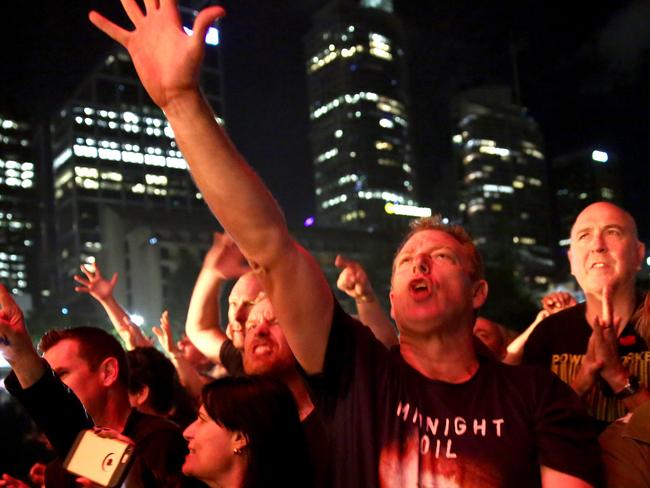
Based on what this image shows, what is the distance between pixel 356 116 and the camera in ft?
356

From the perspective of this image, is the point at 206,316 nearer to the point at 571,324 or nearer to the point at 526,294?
the point at 571,324

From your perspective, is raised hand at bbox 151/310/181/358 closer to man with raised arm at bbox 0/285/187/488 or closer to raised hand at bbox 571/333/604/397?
man with raised arm at bbox 0/285/187/488

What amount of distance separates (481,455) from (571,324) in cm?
158

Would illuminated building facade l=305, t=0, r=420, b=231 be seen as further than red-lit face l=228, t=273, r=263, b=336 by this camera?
Yes

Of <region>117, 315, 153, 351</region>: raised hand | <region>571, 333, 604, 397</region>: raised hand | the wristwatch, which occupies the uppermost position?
<region>117, 315, 153, 351</region>: raised hand

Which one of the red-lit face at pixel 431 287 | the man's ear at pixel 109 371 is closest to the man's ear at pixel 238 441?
the red-lit face at pixel 431 287

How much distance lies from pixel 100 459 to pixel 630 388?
1.86 m

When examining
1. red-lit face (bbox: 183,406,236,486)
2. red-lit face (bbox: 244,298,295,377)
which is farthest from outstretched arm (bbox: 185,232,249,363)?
red-lit face (bbox: 183,406,236,486)

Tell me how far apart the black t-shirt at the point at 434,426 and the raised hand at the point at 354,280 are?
1.52 metres

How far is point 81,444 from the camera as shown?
82.0 inches

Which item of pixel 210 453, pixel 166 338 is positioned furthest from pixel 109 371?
pixel 166 338

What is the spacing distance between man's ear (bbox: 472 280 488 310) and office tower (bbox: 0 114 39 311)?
346 ft

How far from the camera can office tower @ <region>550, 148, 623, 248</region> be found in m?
14.1

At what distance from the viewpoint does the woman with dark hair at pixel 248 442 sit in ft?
8.15
